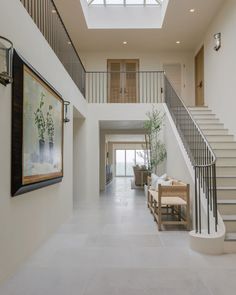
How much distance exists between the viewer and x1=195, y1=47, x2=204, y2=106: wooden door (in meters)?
10.0

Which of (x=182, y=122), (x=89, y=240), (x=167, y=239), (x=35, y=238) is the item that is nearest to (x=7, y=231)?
(x=35, y=238)

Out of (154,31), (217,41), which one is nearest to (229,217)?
(217,41)

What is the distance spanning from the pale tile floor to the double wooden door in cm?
718

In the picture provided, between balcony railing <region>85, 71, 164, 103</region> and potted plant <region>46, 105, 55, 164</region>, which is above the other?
balcony railing <region>85, 71, 164, 103</region>

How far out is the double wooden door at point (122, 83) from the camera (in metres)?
11.2

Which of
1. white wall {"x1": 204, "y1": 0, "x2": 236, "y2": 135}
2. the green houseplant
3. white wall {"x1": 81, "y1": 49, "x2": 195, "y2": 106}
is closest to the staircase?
white wall {"x1": 204, "y1": 0, "x2": 236, "y2": 135}

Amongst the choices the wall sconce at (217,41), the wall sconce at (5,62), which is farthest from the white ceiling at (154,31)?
the wall sconce at (5,62)

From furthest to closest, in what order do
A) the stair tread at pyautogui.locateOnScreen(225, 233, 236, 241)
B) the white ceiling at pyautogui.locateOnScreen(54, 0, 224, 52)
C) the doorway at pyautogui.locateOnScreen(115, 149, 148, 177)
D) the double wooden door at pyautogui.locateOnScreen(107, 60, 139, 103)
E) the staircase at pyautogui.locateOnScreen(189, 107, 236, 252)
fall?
the doorway at pyautogui.locateOnScreen(115, 149, 148, 177) → the double wooden door at pyautogui.locateOnScreen(107, 60, 139, 103) → the white ceiling at pyautogui.locateOnScreen(54, 0, 224, 52) → the staircase at pyautogui.locateOnScreen(189, 107, 236, 252) → the stair tread at pyautogui.locateOnScreen(225, 233, 236, 241)

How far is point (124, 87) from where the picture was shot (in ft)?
37.1

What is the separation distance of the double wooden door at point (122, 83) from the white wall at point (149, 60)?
0.24 m

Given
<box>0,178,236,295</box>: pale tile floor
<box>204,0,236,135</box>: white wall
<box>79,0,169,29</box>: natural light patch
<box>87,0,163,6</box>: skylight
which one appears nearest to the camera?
<box>0,178,236,295</box>: pale tile floor

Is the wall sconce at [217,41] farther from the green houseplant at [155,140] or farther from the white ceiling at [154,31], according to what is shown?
the green houseplant at [155,140]

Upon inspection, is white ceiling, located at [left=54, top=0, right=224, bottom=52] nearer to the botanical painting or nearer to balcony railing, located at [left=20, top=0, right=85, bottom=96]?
balcony railing, located at [left=20, top=0, right=85, bottom=96]

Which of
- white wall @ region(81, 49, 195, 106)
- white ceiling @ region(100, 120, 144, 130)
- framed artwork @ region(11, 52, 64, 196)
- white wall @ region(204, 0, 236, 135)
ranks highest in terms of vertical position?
white wall @ region(81, 49, 195, 106)
